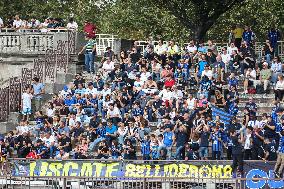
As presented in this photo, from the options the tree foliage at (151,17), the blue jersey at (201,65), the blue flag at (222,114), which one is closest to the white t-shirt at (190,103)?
the blue flag at (222,114)

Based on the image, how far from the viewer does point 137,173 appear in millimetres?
35375

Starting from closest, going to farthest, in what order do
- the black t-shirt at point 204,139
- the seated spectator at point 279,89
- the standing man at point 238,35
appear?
the black t-shirt at point 204,139
the seated spectator at point 279,89
the standing man at point 238,35

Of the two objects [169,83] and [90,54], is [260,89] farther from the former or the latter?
[90,54]

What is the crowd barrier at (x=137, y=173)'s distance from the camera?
2930 centimetres

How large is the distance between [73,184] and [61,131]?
33.4ft

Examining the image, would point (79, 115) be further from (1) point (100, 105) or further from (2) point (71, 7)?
(2) point (71, 7)

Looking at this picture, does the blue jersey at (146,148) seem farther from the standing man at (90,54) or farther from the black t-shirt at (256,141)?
the standing man at (90,54)

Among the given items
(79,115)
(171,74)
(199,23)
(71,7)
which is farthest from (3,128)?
(71,7)

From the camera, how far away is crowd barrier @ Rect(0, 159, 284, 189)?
29.3 meters

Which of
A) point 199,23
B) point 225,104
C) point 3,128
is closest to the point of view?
point 225,104

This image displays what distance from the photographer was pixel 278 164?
34.2 metres

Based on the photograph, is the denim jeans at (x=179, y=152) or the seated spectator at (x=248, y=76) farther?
the seated spectator at (x=248, y=76)

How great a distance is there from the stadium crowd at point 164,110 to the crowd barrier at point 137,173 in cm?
60

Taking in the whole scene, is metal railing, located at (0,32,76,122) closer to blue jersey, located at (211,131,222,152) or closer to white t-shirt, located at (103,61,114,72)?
white t-shirt, located at (103,61,114,72)
